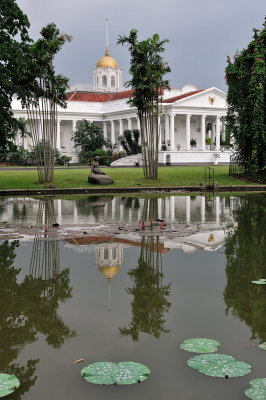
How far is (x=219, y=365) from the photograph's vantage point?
Result: 4156 millimetres

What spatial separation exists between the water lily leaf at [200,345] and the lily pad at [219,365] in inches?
4.1

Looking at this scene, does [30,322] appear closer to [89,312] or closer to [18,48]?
[89,312]

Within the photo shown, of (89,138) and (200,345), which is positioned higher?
(89,138)

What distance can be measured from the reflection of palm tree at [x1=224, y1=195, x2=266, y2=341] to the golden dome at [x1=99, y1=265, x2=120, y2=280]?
5.15 feet

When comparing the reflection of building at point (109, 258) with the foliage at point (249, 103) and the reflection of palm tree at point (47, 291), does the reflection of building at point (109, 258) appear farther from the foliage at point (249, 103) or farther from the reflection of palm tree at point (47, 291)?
the foliage at point (249, 103)

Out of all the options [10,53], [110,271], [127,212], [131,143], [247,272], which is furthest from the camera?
[131,143]

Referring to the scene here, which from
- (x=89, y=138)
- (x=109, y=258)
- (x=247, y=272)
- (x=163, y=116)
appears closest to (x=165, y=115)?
(x=163, y=116)

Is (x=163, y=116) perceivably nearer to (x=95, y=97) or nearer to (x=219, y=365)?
(x=95, y=97)

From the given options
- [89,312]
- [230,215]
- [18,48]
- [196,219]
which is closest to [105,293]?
[89,312]

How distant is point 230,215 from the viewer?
14.2 m

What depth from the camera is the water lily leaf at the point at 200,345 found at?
14.5ft

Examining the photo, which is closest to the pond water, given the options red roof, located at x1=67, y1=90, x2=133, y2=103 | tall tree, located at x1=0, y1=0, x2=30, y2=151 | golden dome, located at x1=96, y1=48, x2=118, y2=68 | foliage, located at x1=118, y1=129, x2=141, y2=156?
tall tree, located at x1=0, y1=0, x2=30, y2=151

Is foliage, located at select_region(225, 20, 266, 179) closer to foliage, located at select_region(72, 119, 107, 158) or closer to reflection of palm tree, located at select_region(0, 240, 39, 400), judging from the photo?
reflection of palm tree, located at select_region(0, 240, 39, 400)

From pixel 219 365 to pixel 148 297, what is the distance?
2.00 m
